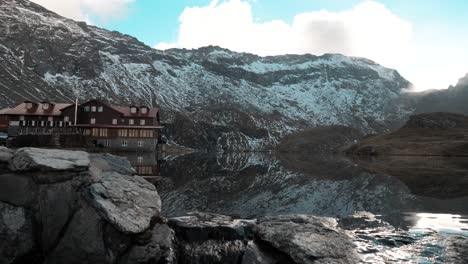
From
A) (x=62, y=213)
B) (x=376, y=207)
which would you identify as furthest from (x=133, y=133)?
(x=62, y=213)

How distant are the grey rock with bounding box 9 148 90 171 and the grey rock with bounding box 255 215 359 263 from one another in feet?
35.8

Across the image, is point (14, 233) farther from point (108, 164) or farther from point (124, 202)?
point (108, 164)

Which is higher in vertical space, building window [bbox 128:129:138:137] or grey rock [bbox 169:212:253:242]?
building window [bbox 128:129:138:137]

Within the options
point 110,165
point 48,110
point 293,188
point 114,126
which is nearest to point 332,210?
point 293,188

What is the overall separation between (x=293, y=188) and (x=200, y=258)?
112 feet

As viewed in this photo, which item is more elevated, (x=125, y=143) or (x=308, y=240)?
(x=125, y=143)

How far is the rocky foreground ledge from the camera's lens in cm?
2059

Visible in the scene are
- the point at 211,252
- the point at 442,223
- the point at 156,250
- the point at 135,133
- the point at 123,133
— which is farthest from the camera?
the point at 135,133

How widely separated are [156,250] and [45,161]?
783 centimetres

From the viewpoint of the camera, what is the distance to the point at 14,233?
67.8 ft

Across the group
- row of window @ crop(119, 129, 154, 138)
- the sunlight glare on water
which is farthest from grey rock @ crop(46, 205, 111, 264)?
row of window @ crop(119, 129, 154, 138)

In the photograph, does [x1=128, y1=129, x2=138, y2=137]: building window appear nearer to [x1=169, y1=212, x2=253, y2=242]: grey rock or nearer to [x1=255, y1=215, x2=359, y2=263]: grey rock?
[x1=169, y1=212, x2=253, y2=242]: grey rock

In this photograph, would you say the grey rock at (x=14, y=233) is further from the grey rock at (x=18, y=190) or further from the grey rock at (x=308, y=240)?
the grey rock at (x=308, y=240)

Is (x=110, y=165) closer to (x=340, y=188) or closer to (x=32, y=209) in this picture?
(x=32, y=209)
